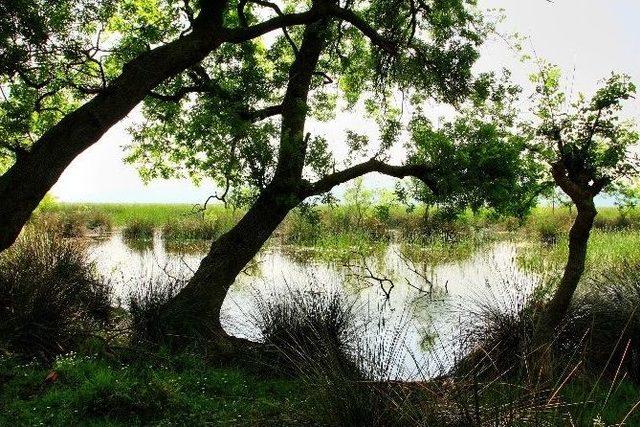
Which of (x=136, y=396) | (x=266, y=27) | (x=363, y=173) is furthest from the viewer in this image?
(x=363, y=173)

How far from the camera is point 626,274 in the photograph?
8438 mm

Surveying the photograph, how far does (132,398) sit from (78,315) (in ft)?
10.3

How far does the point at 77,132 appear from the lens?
5211 mm

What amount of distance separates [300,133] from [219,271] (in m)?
2.46

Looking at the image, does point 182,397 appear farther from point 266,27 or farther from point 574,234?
point 574,234

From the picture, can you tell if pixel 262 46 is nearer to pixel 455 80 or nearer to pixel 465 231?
pixel 455 80

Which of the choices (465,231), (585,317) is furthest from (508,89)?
(465,231)

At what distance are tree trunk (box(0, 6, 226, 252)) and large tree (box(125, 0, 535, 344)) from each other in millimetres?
2634

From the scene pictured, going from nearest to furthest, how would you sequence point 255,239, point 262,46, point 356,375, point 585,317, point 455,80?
point 356,375, point 585,317, point 255,239, point 455,80, point 262,46

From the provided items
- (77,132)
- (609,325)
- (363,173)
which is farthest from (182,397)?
(609,325)

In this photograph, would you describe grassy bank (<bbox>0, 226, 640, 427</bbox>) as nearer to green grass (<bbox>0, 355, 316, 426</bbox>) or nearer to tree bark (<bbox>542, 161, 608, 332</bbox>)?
green grass (<bbox>0, 355, 316, 426</bbox>)

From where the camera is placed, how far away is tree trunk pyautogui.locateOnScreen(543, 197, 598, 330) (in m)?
7.59

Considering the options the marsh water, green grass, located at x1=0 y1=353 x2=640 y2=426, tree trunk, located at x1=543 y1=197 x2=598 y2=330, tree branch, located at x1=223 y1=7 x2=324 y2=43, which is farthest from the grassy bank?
tree branch, located at x1=223 y1=7 x2=324 y2=43

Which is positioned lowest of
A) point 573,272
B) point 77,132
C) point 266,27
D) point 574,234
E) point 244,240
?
point 573,272
